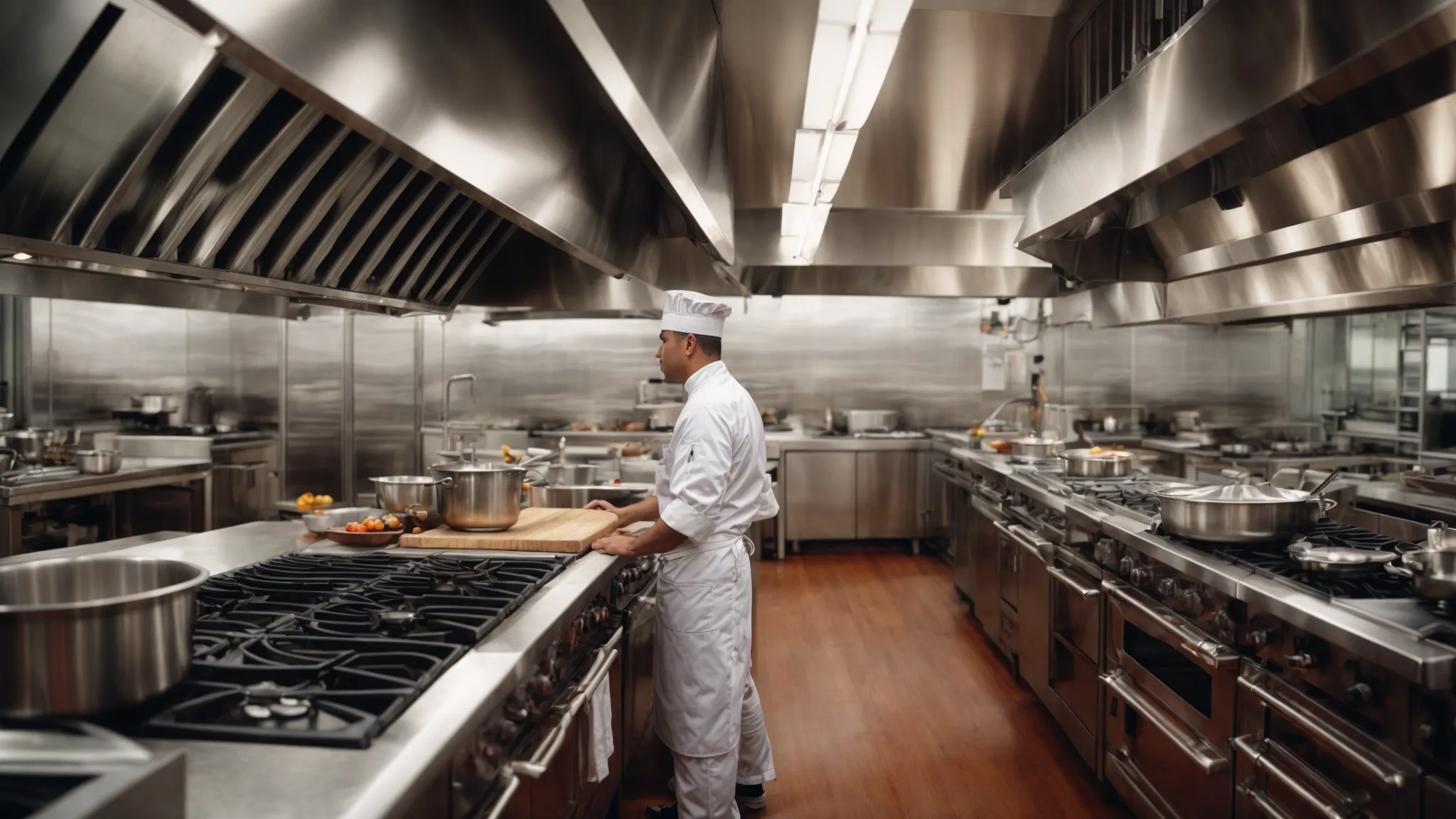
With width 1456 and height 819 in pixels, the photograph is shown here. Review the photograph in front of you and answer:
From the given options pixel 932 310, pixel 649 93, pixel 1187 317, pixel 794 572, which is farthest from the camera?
pixel 932 310

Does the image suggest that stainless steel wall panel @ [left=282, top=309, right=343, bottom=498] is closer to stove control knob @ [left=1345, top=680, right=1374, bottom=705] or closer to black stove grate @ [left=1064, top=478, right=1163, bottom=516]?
black stove grate @ [left=1064, top=478, right=1163, bottom=516]

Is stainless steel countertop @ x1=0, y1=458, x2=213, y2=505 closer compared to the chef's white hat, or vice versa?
the chef's white hat

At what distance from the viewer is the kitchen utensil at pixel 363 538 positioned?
264cm

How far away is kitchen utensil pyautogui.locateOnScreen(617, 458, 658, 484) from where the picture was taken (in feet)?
14.7

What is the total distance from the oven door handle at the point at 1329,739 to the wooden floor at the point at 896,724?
3.69 feet

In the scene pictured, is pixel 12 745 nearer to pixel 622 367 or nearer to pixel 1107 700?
pixel 1107 700

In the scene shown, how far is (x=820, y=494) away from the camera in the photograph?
285 inches

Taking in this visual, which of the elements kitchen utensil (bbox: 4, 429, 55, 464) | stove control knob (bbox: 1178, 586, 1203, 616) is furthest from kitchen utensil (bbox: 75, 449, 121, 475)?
stove control knob (bbox: 1178, 586, 1203, 616)

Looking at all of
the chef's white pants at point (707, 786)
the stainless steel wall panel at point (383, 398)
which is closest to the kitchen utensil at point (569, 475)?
the chef's white pants at point (707, 786)

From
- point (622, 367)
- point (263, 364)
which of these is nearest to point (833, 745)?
point (622, 367)

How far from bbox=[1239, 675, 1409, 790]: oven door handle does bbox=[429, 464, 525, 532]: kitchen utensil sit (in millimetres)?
2023

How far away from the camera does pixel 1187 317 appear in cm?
447

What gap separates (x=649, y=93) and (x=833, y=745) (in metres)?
2.59

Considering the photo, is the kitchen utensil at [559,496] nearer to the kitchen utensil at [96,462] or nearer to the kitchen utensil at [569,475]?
the kitchen utensil at [569,475]
